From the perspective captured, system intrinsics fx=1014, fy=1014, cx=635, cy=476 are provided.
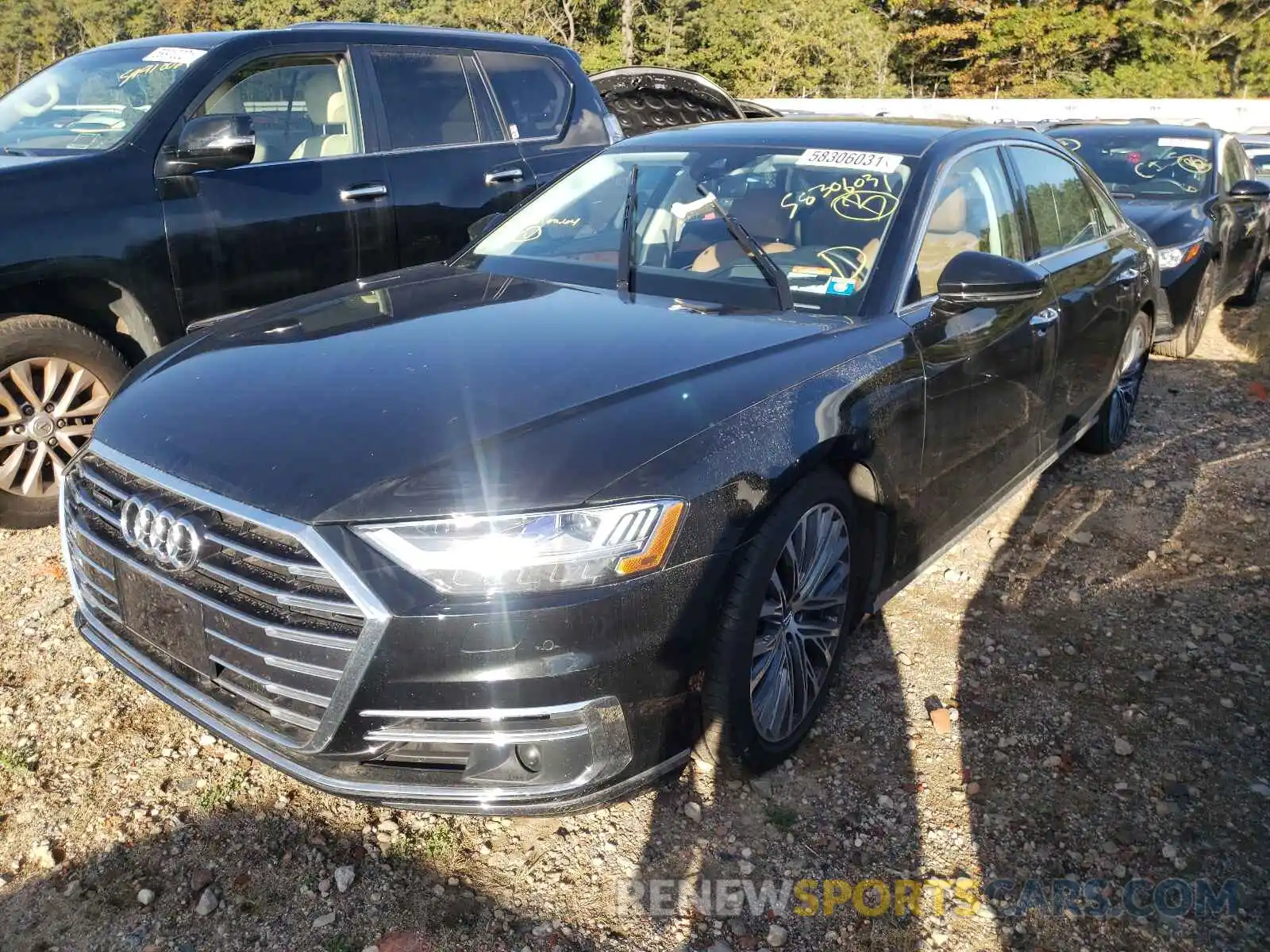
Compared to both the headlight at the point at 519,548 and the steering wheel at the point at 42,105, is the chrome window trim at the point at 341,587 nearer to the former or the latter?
the headlight at the point at 519,548

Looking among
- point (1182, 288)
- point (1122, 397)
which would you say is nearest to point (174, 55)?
point (1122, 397)

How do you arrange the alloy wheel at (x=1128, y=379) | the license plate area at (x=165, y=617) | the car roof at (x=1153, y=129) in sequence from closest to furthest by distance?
1. the license plate area at (x=165, y=617)
2. the alloy wheel at (x=1128, y=379)
3. the car roof at (x=1153, y=129)

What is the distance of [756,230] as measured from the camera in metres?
3.31

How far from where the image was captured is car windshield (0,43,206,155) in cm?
432

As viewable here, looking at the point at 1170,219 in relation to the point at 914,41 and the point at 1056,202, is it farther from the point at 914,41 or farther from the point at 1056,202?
the point at 914,41

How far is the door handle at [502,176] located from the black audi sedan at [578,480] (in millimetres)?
1998

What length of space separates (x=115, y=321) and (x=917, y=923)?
3.72 metres

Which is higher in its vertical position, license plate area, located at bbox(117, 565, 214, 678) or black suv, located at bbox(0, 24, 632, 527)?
black suv, located at bbox(0, 24, 632, 527)

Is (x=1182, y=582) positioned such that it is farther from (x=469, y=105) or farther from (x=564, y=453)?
(x=469, y=105)

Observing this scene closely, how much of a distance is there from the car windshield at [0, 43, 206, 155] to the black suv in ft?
0.04

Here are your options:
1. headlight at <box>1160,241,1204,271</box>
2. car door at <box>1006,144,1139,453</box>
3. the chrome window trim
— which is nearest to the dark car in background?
the chrome window trim

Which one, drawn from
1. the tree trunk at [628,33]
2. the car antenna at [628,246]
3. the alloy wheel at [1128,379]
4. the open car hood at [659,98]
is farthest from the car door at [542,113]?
the tree trunk at [628,33]

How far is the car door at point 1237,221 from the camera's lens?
25.4 feet

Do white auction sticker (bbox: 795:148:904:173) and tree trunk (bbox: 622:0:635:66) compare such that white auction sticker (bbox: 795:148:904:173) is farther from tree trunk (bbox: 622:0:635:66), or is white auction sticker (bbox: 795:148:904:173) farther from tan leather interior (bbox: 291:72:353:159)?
tree trunk (bbox: 622:0:635:66)
